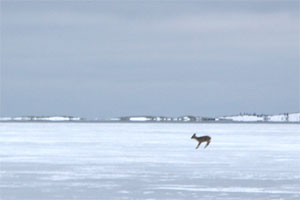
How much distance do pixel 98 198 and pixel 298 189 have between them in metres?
3.14

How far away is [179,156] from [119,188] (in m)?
6.52

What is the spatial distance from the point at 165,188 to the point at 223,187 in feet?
3.03

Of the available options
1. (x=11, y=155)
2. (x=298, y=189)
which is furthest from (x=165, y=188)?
(x=11, y=155)

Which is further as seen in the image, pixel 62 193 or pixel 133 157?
pixel 133 157

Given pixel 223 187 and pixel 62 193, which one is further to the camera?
pixel 223 187

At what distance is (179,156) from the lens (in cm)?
1658

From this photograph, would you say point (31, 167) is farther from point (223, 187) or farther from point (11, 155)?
point (223, 187)

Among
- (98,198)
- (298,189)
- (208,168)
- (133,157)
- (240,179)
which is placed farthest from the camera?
(133,157)

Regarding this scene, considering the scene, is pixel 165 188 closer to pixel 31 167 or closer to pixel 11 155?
pixel 31 167

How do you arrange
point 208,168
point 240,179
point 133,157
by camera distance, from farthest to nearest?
point 133,157, point 208,168, point 240,179

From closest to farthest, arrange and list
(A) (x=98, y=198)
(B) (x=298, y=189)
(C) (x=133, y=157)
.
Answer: (A) (x=98, y=198)
(B) (x=298, y=189)
(C) (x=133, y=157)

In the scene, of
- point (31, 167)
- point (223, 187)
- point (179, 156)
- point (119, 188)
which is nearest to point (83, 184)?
point (119, 188)

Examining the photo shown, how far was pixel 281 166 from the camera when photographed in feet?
45.1

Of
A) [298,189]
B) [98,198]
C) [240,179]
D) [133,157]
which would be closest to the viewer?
[98,198]
